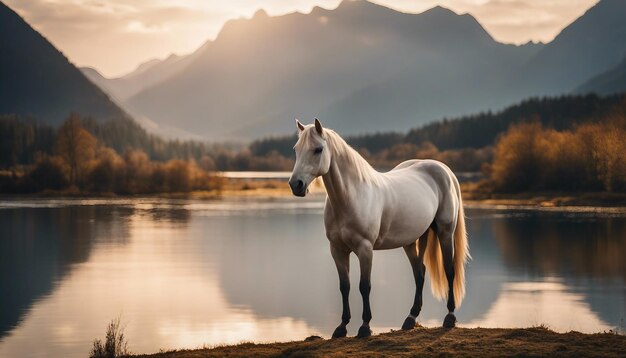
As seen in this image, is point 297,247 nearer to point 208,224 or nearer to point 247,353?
point 208,224

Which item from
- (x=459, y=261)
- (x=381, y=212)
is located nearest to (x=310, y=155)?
(x=381, y=212)

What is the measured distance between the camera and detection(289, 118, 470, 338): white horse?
8.59 meters

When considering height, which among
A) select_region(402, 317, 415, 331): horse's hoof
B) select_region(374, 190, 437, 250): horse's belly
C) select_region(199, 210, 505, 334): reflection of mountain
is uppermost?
select_region(374, 190, 437, 250): horse's belly

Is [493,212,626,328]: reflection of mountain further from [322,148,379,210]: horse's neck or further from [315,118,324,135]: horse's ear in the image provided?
[315,118,324,135]: horse's ear

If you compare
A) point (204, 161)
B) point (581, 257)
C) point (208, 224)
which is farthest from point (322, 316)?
point (204, 161)

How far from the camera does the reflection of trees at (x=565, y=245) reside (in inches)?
901

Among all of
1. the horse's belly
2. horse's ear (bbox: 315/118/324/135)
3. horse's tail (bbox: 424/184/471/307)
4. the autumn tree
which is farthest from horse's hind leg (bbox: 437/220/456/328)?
the autumn tree

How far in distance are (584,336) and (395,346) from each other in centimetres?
218

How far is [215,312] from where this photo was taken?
1572 centimetres

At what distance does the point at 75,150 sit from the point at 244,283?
198 ft

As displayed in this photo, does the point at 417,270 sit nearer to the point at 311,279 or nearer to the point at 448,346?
the point at 448,346

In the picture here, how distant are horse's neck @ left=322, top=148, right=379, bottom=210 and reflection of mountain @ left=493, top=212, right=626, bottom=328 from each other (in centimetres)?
747

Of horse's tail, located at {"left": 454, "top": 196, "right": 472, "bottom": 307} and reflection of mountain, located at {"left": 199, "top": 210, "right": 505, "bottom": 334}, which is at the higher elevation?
horse's tail, located at {"left": 454, "top": 196, "right": 472, "bottom": 307}

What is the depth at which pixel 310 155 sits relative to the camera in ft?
27.7
